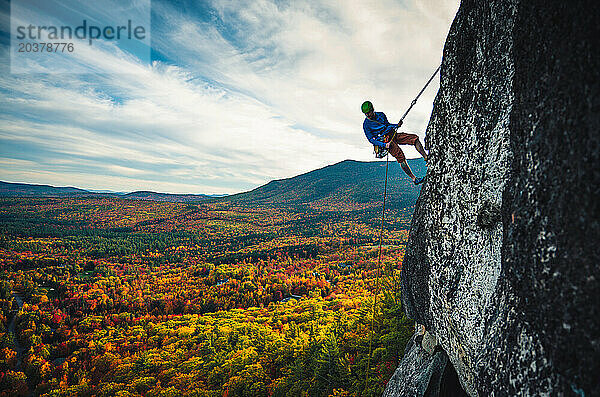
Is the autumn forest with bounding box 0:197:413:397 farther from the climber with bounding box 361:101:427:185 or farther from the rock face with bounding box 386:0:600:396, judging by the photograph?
the climber with bounding box 361:101:427:185

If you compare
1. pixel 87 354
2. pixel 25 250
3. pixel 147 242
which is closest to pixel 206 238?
pixel 147 242

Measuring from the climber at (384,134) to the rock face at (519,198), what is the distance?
118cm

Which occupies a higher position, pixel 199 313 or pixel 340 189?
pixel 340 189

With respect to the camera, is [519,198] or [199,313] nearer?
[519,198]

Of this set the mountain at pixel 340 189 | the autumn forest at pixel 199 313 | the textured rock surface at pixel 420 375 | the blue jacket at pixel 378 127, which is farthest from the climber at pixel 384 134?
the mountain at pixel 340 189

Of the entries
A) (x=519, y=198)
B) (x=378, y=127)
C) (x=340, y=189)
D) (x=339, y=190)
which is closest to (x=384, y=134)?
(x=378, y=127)

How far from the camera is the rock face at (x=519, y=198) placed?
2133 millimetres

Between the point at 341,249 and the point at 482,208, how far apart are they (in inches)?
1889

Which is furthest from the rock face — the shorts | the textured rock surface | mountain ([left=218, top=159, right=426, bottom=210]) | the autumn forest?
mountain ([left=218, top=159, right=426, bottom=210])

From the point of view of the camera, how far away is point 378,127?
643 cm

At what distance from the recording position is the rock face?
84.0 inches

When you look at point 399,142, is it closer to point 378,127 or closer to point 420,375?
point 378,127

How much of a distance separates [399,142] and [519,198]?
3.78m

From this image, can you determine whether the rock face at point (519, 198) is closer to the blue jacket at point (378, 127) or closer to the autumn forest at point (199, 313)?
the blue jacket at point (378, 127)
